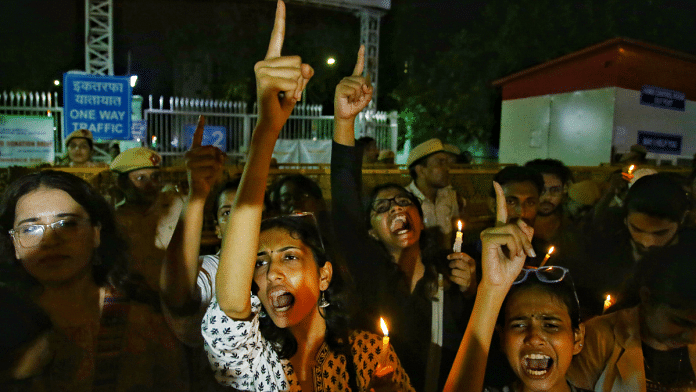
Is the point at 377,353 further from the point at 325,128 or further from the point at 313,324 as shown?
the point at 325,128

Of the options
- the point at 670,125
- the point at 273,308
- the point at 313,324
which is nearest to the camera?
the point at 273,308

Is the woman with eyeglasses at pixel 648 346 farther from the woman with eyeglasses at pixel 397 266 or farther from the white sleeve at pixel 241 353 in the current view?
the white sleeve at pixel 241 353

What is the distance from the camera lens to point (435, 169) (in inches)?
181

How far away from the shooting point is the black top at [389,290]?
2.52m

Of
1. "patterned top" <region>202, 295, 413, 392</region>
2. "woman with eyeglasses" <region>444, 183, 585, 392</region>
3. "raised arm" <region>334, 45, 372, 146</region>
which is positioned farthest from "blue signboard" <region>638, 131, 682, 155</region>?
Result: "patterned top" <region>202, 295, 413, 392</region>

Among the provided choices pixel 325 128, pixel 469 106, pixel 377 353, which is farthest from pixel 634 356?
pixel 469 106

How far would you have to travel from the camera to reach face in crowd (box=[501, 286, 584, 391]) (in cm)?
194

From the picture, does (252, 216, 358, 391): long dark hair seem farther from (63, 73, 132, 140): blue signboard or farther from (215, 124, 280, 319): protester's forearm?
(63, 73, 132, 140): blue signboard

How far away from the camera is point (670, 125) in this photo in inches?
617

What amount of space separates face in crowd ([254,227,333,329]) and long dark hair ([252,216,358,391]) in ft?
0.10

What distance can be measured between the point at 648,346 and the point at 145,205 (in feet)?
10.5

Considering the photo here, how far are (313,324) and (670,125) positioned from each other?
17.2m

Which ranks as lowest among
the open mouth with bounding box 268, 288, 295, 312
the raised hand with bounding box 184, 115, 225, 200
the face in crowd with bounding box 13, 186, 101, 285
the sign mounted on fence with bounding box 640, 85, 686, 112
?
the open mouth with bounding box 268, 288, 295, 312

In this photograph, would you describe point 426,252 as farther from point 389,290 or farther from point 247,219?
point 247,219
